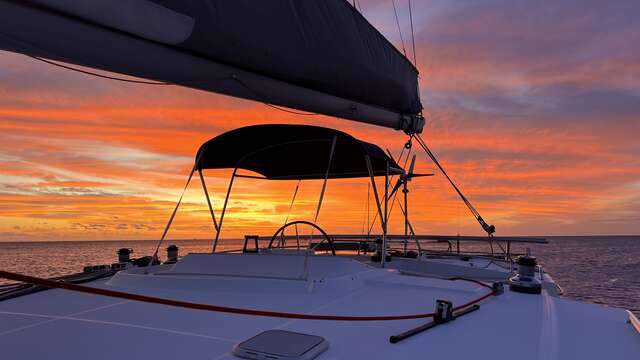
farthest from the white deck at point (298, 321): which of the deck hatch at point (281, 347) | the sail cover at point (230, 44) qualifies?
the sail cover at point (230, 44)

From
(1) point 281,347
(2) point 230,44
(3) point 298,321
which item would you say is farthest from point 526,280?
(2) point 230,44

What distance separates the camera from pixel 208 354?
8.55 ft

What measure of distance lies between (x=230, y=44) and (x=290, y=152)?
4187 millimetres

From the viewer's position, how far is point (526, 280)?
17.2 feet

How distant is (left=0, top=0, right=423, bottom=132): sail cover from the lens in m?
2.37

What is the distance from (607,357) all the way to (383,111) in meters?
3.54

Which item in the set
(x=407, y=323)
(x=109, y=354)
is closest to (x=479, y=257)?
(x=407, y=323)

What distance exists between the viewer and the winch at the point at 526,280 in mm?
5176

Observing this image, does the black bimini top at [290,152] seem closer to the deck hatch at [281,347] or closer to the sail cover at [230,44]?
the sail cover at [230,44]

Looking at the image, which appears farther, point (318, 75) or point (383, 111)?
point (383, 111)

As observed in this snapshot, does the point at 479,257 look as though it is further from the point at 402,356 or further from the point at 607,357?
the point at 402,356

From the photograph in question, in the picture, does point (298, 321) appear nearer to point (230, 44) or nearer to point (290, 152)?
→ point (230, 44)

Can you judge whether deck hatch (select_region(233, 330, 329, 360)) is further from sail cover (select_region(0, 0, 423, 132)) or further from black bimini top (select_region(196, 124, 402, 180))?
black bimini top (select_region(196, 124, 402, 180))

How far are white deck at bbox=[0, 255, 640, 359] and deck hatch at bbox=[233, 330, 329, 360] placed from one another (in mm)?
99
